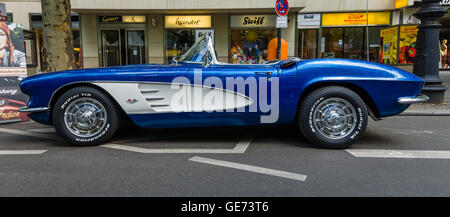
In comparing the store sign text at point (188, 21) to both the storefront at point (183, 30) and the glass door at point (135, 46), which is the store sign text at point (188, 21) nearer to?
the storefront at point (183, 30)

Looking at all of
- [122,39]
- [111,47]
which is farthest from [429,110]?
[111,47]

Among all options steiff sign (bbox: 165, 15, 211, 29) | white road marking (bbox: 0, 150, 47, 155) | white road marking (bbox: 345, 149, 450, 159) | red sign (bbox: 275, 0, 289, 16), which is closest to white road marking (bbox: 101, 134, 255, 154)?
white road marking (bbox: 0, 150, 47, 155)

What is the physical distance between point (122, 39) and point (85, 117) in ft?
41.3

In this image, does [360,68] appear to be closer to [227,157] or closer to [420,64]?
[227,157]

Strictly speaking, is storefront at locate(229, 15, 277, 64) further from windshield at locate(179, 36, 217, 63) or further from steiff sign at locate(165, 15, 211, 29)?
windshield at locate(179, 36, 217, 63)

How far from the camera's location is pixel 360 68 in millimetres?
3814

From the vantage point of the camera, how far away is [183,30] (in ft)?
50.9

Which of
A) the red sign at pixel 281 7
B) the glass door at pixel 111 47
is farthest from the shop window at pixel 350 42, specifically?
the glass door at pixel 111 47

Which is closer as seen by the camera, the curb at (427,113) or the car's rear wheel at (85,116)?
the car's rear wheel at (85,116)

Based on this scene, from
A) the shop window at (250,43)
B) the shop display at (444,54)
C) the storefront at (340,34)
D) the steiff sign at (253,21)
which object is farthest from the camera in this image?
the shop display at (444,54)

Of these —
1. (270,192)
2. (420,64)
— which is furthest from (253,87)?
(420,64)

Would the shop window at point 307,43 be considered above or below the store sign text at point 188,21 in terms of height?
below

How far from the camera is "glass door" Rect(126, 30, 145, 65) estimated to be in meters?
15.7

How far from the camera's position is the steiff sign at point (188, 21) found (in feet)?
50.2
